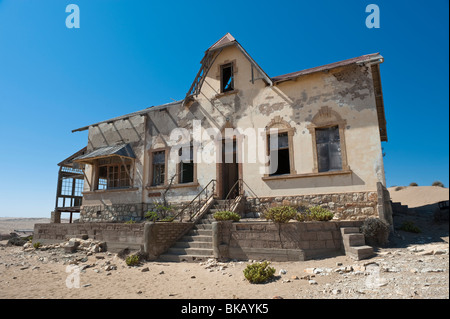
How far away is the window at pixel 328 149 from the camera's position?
11.4m

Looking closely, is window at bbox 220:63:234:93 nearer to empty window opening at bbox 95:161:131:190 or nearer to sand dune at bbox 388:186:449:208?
empty window opening at bbox 95:161:131:190

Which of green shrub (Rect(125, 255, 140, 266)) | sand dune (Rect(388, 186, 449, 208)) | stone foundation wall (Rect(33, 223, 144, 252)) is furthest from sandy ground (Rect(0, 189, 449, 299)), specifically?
sand dune (Rect(388, 186, 449, 208))

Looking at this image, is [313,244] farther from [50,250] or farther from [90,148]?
[90,148]

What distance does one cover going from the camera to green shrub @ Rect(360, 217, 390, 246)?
8.76m

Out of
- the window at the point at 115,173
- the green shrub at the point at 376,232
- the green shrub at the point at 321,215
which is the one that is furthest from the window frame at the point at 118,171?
the green shrub at the point at 376,232

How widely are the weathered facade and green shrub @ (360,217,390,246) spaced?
4.15 feet

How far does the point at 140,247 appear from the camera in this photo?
34.7ft

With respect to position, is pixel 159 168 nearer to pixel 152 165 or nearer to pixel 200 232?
pixel 152 165

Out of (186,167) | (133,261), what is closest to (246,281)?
(133,261)

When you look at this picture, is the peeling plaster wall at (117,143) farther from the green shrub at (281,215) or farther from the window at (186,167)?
the green shrub at (281,215)

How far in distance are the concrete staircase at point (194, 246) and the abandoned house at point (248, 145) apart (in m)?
1.55

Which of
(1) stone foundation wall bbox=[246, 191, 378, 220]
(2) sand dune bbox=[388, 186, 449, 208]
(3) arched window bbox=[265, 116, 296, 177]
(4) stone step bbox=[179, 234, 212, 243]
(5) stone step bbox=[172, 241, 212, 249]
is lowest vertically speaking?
(5) stone step bbox=[172, 241, 212, 249]

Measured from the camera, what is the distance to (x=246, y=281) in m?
7.04
